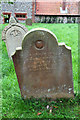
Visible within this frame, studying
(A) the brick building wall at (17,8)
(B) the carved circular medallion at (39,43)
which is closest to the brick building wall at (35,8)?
(A) the brick building wall at (17,8)

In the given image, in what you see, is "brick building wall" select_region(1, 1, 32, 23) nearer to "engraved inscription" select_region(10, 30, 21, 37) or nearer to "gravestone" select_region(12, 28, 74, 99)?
"engraved inscription" select_region(10, 30, 21, 37)

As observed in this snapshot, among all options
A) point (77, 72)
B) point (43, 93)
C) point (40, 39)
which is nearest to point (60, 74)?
point (43, 93)

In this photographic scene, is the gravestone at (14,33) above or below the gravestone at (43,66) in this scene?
above

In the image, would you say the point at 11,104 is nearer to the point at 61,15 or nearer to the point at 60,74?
the point at 60,74

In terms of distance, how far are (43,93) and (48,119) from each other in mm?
668

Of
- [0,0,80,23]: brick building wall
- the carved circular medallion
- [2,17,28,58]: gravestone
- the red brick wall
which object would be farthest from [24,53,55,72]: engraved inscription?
the red brick wall

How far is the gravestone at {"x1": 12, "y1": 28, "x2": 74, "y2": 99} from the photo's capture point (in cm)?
323

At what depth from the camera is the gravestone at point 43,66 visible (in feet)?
10.6

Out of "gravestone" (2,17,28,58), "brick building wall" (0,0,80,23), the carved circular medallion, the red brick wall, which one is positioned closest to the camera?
the carved circular medallion

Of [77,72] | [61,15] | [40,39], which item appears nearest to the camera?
[40,39]

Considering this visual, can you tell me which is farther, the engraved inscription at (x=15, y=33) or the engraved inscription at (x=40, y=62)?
the engraved inscription at (x=15, y=33)

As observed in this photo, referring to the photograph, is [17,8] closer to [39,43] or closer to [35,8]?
[35,8]

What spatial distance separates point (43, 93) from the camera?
11.8ft

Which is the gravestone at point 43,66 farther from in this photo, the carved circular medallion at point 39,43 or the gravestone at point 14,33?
the gravestone at point 14,33
